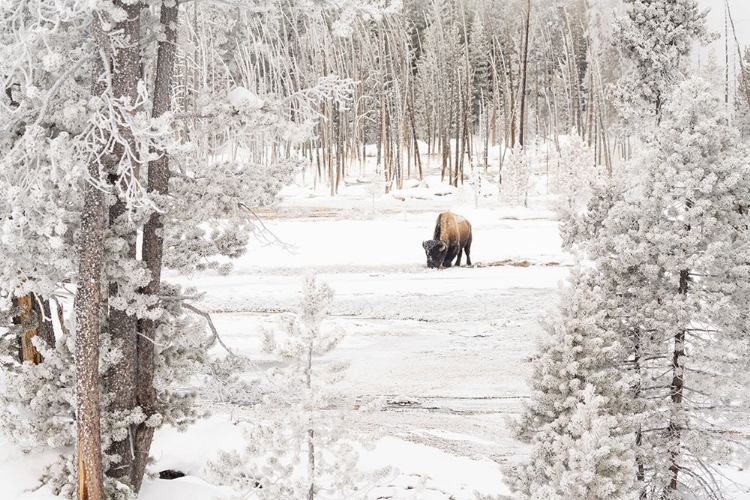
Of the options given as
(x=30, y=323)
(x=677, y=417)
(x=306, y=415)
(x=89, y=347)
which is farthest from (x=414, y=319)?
(x=306, y=415)

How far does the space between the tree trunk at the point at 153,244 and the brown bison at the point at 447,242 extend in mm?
12893

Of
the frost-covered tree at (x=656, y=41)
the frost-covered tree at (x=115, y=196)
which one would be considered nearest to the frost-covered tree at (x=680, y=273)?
the frost-covered tree at (x=115, y=196)

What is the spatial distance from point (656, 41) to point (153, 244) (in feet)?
52.5

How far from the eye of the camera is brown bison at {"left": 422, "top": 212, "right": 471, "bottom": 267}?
19.1m

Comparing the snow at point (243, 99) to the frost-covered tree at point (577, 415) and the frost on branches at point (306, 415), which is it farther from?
the frost-covered tree at point (577, 415)

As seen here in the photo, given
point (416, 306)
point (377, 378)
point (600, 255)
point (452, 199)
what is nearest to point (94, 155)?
point (600, 255)

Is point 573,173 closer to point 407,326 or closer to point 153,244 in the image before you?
point 407,326

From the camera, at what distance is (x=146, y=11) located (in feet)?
21.0

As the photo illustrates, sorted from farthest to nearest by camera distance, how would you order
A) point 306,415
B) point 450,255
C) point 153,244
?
point 450,255, point 153,244, point 306,415

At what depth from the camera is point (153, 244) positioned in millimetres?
6523

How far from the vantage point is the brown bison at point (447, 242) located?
19.1m

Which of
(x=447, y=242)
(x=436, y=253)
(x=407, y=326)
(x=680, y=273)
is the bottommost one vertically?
(x=407, y=326)

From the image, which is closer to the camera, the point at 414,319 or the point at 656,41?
the point at 414,319

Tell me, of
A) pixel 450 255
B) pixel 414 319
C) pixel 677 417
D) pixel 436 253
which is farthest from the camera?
pixel 450 255
